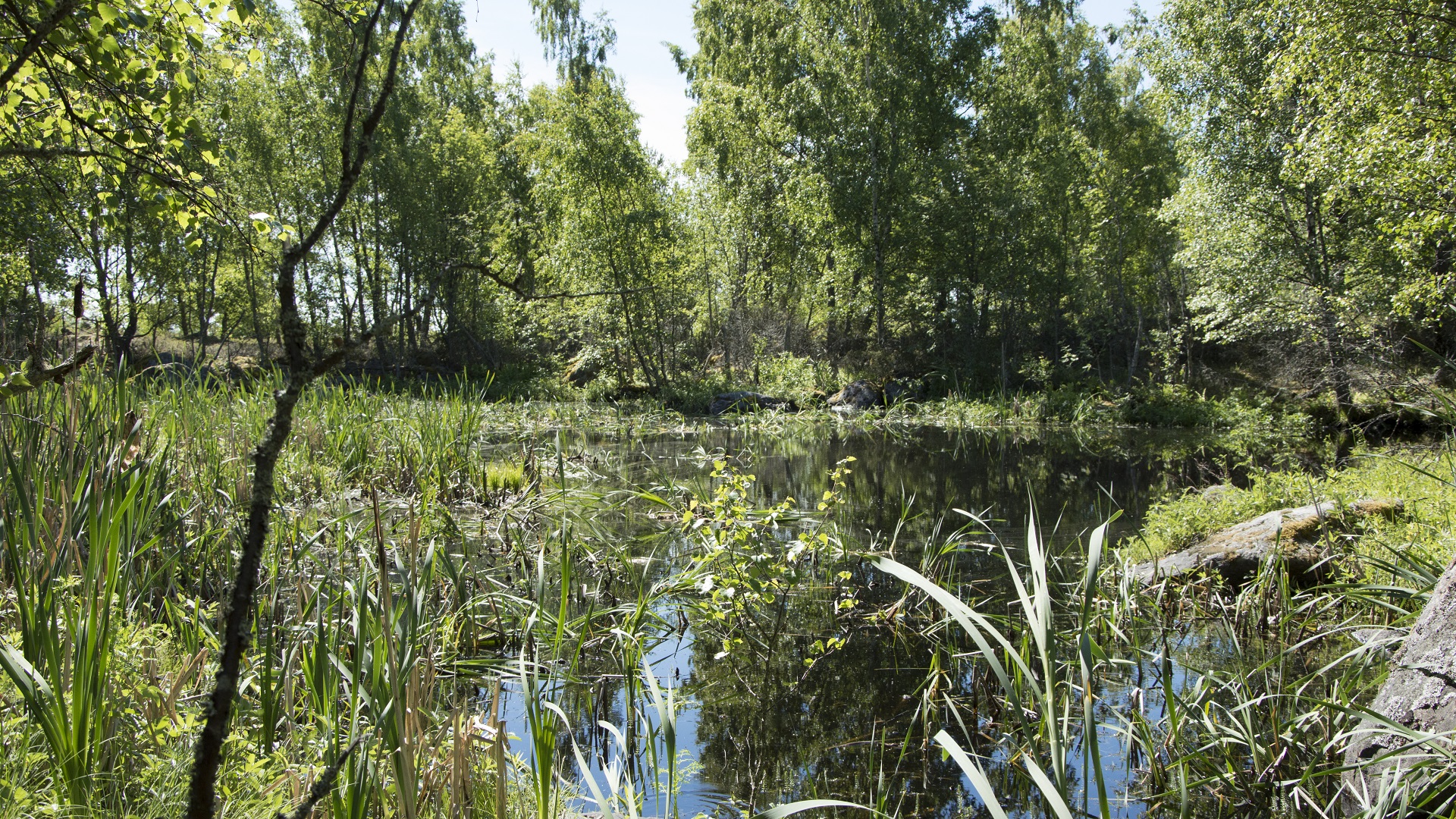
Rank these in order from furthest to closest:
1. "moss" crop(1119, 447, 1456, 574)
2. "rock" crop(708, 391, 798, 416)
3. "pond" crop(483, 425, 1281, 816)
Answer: "rock" crop(708, 391, 798, 416), "moss" crop(1119, 447, 1456, 574), "pond" crop(483, 425, 1281, 816)

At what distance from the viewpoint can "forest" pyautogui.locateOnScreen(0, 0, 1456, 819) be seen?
2260 mm

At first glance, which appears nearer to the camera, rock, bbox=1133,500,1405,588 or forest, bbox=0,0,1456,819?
forest, bbox=0,0,1456,819

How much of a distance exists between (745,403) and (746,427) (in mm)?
5056

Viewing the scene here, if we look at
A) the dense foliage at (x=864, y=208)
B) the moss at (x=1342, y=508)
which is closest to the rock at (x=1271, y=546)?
the moss at (x=1342, y=508)

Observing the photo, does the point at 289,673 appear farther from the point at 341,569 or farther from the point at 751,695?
→ the point at 751,695

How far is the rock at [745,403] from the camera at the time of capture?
795 inches

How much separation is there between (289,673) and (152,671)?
0.48 meters

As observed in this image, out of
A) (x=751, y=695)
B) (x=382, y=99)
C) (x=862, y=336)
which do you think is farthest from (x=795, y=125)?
(x=382, y=99)

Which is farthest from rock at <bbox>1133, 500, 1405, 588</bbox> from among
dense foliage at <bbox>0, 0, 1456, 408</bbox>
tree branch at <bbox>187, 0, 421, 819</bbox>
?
dense foliage at <bbox>0, 0, 1456, 408</bbox>

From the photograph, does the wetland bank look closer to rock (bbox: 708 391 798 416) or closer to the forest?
the forest

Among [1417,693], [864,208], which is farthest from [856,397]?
[1417,693]

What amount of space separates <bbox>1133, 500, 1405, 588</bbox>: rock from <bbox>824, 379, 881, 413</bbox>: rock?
1469cm

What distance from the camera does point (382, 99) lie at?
40.4 inches

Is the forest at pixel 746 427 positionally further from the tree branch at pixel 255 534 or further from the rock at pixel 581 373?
the rock at pixel 581 373
